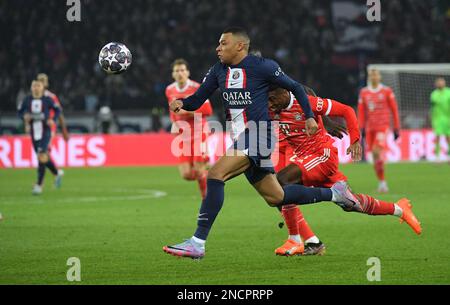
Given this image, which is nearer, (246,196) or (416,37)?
(246,196)

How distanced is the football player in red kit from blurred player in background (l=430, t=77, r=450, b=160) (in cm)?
1713

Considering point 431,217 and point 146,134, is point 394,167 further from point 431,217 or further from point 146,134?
point 431,217

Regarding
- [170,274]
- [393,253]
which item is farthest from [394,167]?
[170,274]

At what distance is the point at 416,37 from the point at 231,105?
26.0m

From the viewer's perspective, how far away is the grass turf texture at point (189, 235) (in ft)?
26.8

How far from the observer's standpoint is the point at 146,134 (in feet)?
89.8

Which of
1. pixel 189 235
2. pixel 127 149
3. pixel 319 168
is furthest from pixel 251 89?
pixel 127 149

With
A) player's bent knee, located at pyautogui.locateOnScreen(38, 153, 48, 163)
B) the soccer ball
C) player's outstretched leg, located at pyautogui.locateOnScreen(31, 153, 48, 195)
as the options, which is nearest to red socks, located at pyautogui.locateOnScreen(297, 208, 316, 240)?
the soccer ball

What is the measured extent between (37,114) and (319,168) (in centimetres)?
1076

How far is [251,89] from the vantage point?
29.2 feet

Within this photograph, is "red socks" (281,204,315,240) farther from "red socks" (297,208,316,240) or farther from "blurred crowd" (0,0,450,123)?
"blurred crowd" (0,0,450,123)

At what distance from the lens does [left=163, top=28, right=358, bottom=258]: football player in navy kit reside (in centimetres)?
887

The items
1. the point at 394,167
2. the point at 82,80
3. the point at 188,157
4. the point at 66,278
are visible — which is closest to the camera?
the point at 66,278

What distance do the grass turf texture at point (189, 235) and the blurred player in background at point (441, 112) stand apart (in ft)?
23.1
